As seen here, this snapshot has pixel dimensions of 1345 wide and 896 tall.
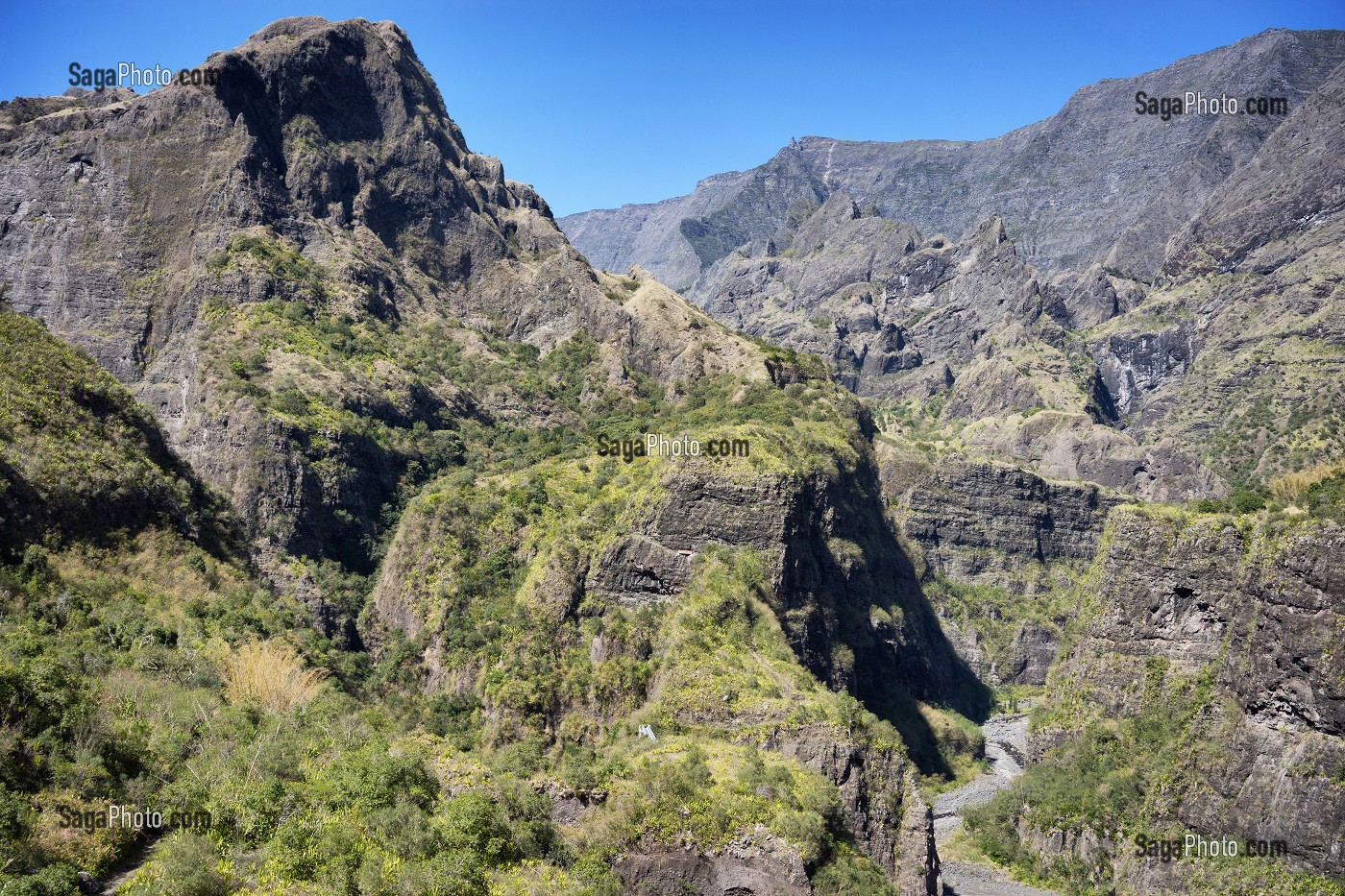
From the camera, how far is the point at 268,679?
55.8 metres

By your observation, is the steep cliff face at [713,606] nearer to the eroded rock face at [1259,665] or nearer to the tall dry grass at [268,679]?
the tall dry grass at [268,679]

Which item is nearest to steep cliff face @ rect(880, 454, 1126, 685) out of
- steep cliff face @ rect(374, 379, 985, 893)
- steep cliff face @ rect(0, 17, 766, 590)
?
steep cliff face @ rect(0, 17, 766, 590)

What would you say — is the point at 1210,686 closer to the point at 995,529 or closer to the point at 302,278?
the point at 302,278

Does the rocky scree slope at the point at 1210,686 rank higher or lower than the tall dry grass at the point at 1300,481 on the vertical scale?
lower

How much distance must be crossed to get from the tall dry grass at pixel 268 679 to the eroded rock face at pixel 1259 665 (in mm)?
62376

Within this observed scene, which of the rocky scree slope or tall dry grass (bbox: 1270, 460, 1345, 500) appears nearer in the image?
the rocky scree slope

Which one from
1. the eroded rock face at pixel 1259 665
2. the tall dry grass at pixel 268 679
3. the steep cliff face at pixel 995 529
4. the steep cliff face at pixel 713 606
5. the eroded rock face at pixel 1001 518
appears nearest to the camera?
the tall dry grass at pixel 268 679

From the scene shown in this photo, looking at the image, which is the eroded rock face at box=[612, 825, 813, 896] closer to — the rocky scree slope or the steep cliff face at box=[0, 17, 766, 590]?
the rocky scree slope

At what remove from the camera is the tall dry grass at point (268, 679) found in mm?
53312

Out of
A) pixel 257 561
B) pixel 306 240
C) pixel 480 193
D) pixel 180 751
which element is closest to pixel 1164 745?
pixel 180 751

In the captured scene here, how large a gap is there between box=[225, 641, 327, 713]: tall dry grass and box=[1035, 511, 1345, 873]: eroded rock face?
62.4 m

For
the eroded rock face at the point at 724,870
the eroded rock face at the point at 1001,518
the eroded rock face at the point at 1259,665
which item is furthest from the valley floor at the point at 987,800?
the eroded rock face at the point at 1001,518

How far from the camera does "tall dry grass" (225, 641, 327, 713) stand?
175 feet

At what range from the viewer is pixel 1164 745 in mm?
71625
